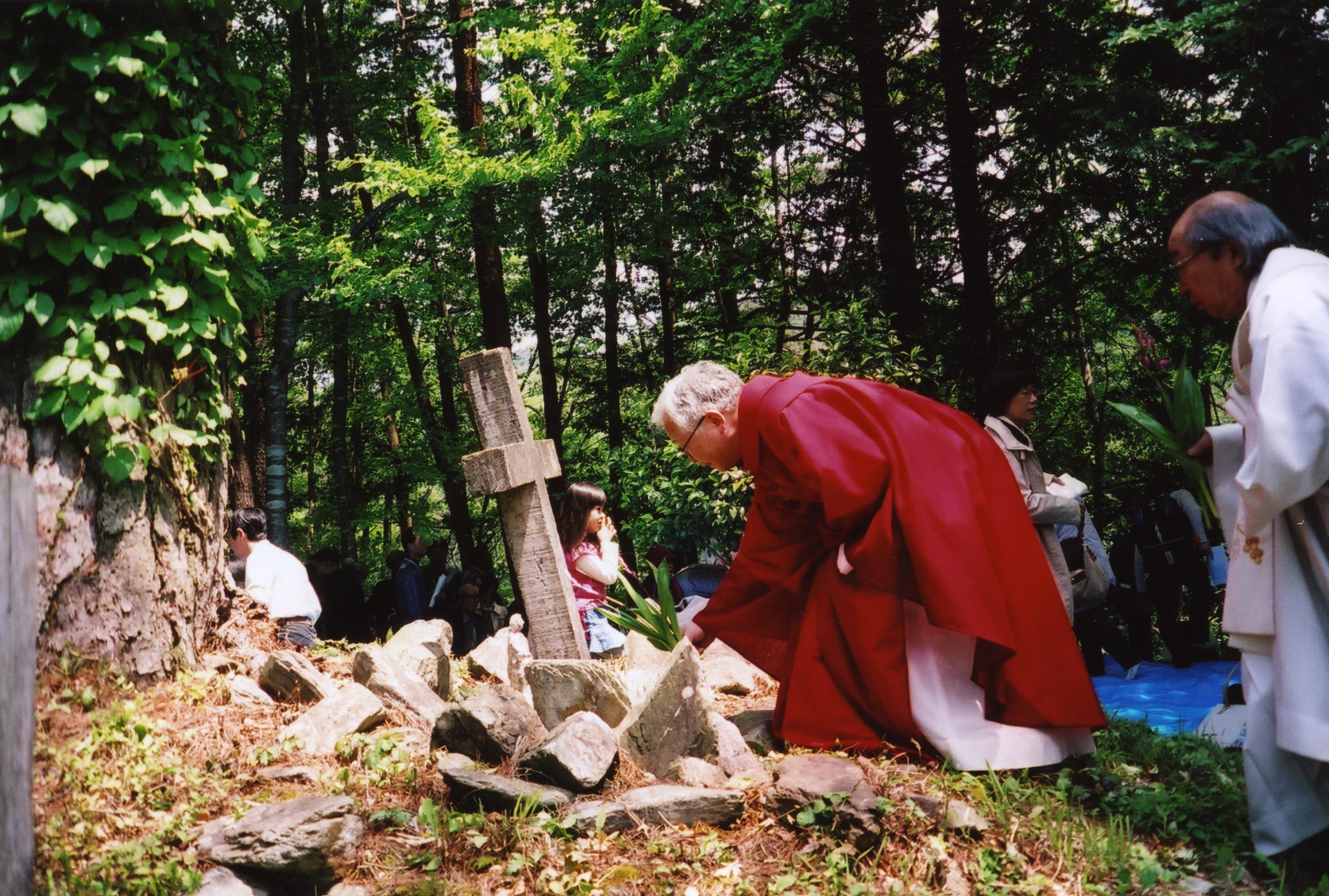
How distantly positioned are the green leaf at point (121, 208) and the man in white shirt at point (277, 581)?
2.42 meters

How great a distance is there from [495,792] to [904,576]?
1673mm

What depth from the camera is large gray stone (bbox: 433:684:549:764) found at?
3527 millimetres

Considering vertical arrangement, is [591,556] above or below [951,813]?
above

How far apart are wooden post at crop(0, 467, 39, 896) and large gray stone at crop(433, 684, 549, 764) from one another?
5.12 ft

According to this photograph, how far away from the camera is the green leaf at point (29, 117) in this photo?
11.4 feet

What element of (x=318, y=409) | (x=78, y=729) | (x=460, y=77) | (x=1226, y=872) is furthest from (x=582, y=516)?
(x=318, y=409)

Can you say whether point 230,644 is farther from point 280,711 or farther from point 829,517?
point 829,517

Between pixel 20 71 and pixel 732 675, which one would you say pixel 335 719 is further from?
pixel 20 71

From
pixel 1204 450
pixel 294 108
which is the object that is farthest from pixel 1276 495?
pixel 294 108

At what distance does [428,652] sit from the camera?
5.23m

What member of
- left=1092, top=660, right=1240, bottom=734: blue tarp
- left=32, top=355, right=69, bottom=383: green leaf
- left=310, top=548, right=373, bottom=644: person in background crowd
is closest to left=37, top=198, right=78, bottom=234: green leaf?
left=32, top=355, right=69, bottom=383: green leaf

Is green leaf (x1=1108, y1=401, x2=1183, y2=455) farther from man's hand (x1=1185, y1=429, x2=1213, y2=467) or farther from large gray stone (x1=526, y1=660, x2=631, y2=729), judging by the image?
large gray stone (x1=526, y1=660, x2=631, y2=729)

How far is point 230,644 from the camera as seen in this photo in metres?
4.46

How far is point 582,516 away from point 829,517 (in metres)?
2.73
